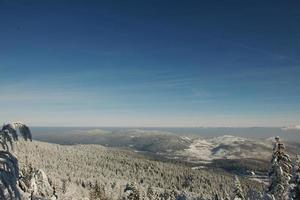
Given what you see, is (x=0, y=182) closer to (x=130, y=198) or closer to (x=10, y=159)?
(x=10, y=159)

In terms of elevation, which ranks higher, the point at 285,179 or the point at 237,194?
the point at 285,179

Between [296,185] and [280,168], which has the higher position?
[280,168]

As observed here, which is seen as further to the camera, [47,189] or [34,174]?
[47,189]

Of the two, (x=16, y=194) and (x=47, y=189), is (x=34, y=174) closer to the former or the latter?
(x=47, y=189)

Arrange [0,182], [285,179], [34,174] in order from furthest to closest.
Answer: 1. [285,179]
2. [34,174]
3. [0,182]

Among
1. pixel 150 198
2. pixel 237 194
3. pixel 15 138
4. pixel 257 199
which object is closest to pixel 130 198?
pixel 237 194

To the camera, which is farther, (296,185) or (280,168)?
(280,168)

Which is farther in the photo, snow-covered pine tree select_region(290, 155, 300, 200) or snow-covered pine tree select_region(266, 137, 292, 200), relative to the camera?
snow-covered pine tree select_region(266, 137, 292, 200)

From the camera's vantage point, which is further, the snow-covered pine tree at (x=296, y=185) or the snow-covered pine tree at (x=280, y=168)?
the snow-covered pine tree at (x=280, y=168)

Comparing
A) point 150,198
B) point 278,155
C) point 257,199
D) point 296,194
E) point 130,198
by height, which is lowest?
point 150,198

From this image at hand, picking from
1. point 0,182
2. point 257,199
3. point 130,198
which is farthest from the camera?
point 130,198
